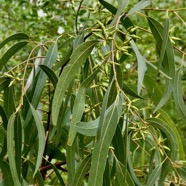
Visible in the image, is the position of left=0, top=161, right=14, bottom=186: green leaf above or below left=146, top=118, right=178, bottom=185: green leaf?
below

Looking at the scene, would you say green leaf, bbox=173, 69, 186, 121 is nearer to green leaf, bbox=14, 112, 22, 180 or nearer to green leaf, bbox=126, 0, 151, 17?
green leaf, bbox=126, 0, 151, 17

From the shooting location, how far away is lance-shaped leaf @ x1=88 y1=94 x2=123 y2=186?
39.5 inches

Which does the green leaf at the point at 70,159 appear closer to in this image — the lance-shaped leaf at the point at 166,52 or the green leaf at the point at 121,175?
the green leaf at the point at 121,175

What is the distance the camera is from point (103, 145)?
1015 mm

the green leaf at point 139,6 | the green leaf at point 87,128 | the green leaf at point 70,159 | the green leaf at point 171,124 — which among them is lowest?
the green leaf at point 70,159

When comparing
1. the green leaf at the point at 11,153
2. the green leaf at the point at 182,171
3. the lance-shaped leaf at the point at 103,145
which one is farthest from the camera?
the green leaf at the point at 182,171

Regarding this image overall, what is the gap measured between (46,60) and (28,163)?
26 cm

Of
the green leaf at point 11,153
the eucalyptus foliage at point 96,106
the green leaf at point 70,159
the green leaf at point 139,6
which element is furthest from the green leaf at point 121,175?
the green leaf at point 139,6

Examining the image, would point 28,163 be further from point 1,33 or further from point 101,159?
point 1,33

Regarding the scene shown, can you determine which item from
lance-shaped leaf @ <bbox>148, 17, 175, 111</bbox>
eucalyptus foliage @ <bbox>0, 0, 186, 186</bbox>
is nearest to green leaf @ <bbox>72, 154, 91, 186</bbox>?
eucalyptus foliage @ <bbox>0, 0, 186, 186</bbox>

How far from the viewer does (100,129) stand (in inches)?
39.8

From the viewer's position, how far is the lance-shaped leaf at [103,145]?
1004mm

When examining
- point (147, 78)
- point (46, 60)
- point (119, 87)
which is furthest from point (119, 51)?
point (147, 78)

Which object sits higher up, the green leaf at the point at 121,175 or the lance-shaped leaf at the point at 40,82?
the lance-shaped leaf at the point at 40,82
